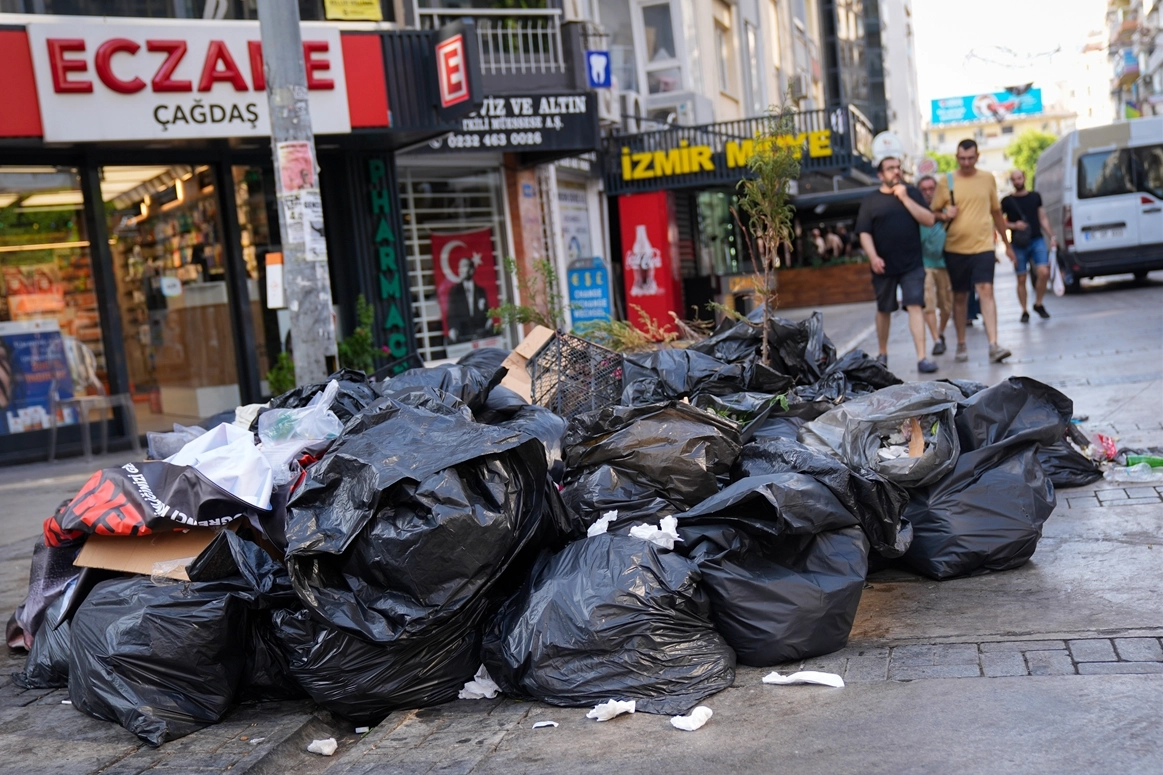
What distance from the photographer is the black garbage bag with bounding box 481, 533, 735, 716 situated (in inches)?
128

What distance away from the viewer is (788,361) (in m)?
5.68

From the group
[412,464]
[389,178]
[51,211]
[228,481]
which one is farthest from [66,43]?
[412,464]

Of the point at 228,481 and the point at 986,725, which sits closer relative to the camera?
the point at 986,725

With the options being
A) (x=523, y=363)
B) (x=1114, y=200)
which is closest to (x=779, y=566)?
(x=523, y=363)

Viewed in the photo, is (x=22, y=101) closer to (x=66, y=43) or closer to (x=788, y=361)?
(x=66, y=43)

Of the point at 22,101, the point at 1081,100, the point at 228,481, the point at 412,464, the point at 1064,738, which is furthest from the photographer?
the point at 1081,100

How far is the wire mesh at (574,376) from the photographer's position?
5380mm

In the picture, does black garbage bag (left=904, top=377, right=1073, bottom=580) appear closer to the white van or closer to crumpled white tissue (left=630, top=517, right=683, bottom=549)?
crumpled white tissue (left=630, top=517, right=683, bottom=549)

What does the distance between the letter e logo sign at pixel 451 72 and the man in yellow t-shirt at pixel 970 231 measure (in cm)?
441

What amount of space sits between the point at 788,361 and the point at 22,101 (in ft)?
21.2

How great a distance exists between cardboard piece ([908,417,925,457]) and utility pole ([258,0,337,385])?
324 cm

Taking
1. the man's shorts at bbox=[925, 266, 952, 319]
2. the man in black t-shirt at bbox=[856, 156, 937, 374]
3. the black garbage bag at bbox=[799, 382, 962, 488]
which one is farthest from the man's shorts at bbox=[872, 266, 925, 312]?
the black garbage bag at bbox=[799, 382, 962, 488]

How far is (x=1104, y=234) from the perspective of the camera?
16375mm

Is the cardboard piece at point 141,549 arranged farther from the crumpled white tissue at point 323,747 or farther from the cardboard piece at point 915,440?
the cardboard piece at point 915,440
